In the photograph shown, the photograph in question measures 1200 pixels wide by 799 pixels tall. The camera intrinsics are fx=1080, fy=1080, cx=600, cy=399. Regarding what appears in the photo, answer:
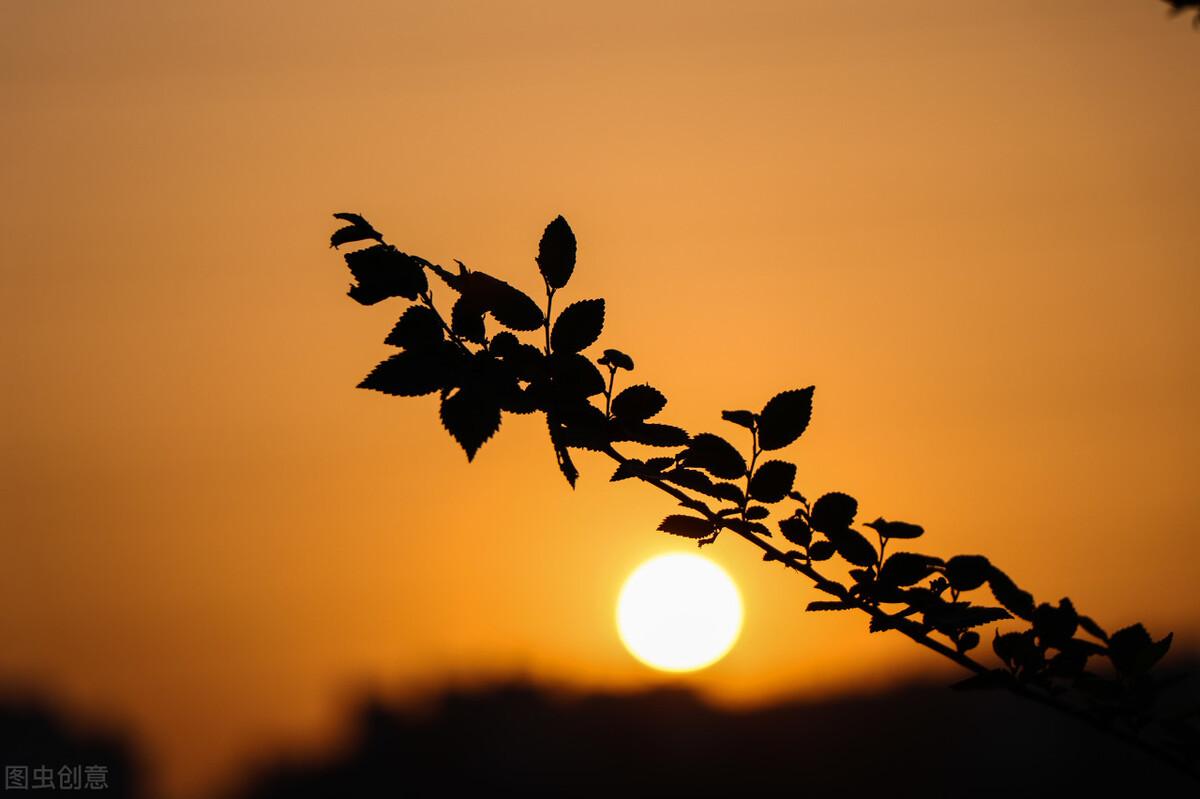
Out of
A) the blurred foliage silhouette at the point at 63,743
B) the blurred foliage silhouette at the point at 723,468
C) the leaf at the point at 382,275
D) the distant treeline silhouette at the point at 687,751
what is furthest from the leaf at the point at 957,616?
the blurred foliage silhouette at the point at 63,743

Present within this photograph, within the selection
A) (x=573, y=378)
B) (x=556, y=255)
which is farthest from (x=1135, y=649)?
(x=556, y=255)

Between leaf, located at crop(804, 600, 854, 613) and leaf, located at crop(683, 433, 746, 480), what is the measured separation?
12.7 inches

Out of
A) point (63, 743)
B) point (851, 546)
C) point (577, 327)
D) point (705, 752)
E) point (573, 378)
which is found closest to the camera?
point (573, 378)

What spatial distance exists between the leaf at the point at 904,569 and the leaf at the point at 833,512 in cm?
12

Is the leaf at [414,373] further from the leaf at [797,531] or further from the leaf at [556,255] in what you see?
the leaf at [797,531]

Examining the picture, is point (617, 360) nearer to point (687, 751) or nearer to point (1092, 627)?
point (1092, 627)

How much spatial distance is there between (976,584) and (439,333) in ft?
4.28

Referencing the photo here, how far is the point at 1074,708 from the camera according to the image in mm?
2242

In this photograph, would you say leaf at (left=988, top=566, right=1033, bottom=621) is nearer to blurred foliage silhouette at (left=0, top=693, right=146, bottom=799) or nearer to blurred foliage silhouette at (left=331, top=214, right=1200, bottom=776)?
blurred foliage silhouette at (left=331, top=214, right=1200, bottom=776)

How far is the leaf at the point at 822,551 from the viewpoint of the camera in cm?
241

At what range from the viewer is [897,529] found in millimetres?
2396

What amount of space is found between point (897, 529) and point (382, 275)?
4.11ft

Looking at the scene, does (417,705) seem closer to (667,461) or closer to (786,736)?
(786,736)

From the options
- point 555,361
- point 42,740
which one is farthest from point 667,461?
point 42,740
